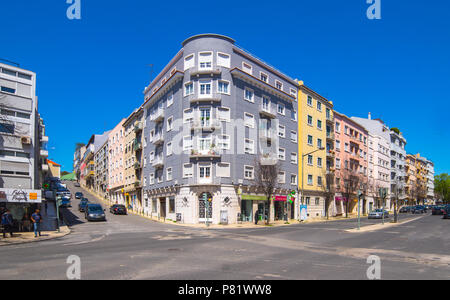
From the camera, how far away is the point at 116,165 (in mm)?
66125

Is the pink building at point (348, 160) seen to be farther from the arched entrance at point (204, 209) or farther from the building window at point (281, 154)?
the arched entrance at point (204, 209)

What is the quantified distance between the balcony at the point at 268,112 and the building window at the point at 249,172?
713cm

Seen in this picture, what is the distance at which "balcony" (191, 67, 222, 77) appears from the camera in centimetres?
3491

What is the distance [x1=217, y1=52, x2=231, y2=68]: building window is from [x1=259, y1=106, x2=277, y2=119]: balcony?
267 inches

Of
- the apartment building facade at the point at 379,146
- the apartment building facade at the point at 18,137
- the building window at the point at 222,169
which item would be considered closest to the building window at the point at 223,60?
the building window at the point at 222,169

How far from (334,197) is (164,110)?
2998 centimetres

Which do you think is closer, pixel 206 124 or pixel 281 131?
pixel 206 124

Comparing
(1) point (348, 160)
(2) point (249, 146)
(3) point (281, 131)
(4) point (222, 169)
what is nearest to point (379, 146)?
(1) point (348, 160)

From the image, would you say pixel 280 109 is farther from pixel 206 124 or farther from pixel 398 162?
pixel 398 162

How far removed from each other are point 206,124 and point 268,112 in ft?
29.5

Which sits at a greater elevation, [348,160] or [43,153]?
[43,153]

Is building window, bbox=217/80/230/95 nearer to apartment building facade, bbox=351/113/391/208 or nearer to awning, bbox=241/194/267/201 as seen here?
awning, bbox=241/194/267/201

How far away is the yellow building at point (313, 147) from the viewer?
4581 centimetres
